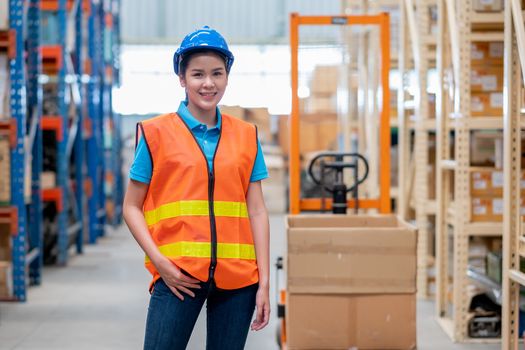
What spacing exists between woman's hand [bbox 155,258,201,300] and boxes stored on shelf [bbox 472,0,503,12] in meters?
3.78

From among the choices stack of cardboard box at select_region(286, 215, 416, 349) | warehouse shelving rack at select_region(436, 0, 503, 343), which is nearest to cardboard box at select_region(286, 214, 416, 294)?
stack of cardboard box at select_region(286, 215, 416, 349)

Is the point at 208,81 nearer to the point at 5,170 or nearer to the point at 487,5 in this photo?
the point at 487,5

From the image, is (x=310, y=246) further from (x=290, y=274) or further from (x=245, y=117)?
(x=245, y=117)

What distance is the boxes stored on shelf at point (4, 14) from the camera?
22.4 ft

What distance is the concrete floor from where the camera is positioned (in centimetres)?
553

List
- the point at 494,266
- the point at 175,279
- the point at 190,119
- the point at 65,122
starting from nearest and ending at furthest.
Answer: the point at 175,279 → the point at 190,119 → the point at 494,266 → the point at 65,122

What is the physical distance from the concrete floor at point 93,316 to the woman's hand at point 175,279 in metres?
3.06

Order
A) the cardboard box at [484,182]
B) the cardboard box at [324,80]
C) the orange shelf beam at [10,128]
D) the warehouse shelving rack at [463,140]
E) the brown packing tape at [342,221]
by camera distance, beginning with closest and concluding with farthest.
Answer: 1. the brown packing tape at [342,221]
2. the warehouse shelving rack at [463,140]
3. the cardboard box at [484,182]
4. the orange shelf beam at [10,128]
5. the cardboard box at [324,80]

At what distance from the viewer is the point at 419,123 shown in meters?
7.08

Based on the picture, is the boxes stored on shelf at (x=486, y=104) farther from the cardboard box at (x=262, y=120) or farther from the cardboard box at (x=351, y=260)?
the cardboard box at (x=262, y=120)

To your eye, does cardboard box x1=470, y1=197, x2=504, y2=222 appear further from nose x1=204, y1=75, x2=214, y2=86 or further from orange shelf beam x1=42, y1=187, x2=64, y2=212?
orange shelf beam x1=42, y1=187, x2=64, y2=212

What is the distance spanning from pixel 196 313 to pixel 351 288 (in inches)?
90.4

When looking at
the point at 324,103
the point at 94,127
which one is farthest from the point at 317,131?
the point at 94,127

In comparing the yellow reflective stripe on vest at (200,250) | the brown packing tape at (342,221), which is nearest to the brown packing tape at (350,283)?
the brown packing tape at (342,221)
